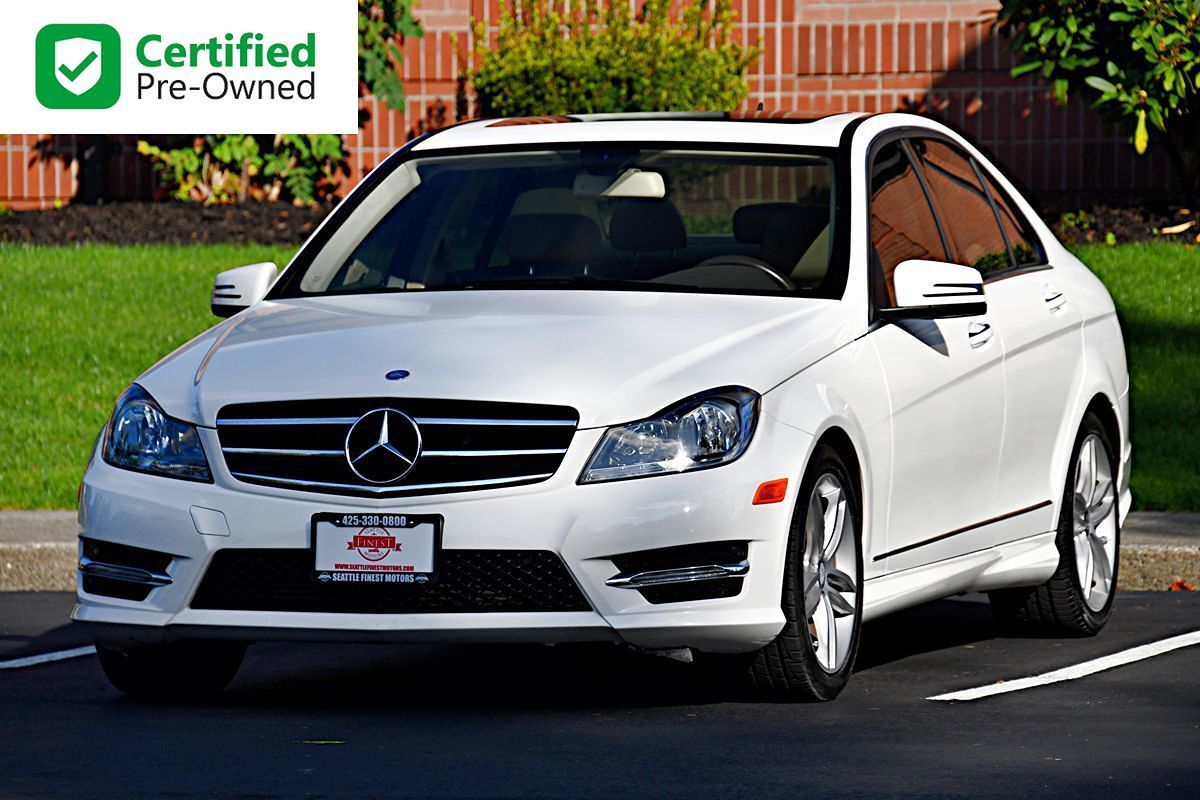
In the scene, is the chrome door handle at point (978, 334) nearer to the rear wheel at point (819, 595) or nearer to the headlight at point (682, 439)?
the rear wheel at point (819, 595)

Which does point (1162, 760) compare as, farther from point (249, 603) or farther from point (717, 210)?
point (717, 210)

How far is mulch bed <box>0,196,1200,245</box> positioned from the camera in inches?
649

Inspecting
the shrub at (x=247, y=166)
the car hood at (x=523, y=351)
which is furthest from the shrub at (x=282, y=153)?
the car hood at (x=523, y=351)

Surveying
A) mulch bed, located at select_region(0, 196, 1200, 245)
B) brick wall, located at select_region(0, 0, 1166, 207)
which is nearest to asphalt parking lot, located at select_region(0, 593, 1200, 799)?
mulch bed, located at select_region(0, 196, 1200, 245)

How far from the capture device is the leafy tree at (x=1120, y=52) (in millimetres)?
15539

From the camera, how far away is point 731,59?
18234 millimetres

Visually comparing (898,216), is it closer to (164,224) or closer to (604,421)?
(604,421)

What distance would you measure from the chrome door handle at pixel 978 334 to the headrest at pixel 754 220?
2.21ft

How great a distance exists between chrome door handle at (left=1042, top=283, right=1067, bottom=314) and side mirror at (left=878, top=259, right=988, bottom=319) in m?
1.22

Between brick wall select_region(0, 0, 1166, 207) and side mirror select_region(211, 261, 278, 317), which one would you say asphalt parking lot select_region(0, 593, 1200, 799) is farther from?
brick wall select_region(0, 0, 1166, 207)

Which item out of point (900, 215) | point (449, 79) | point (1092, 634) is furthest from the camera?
point (449, 79)

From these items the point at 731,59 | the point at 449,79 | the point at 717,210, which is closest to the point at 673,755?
the point at 717,210

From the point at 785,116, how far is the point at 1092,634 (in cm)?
209

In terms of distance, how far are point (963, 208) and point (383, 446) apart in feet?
9.08
